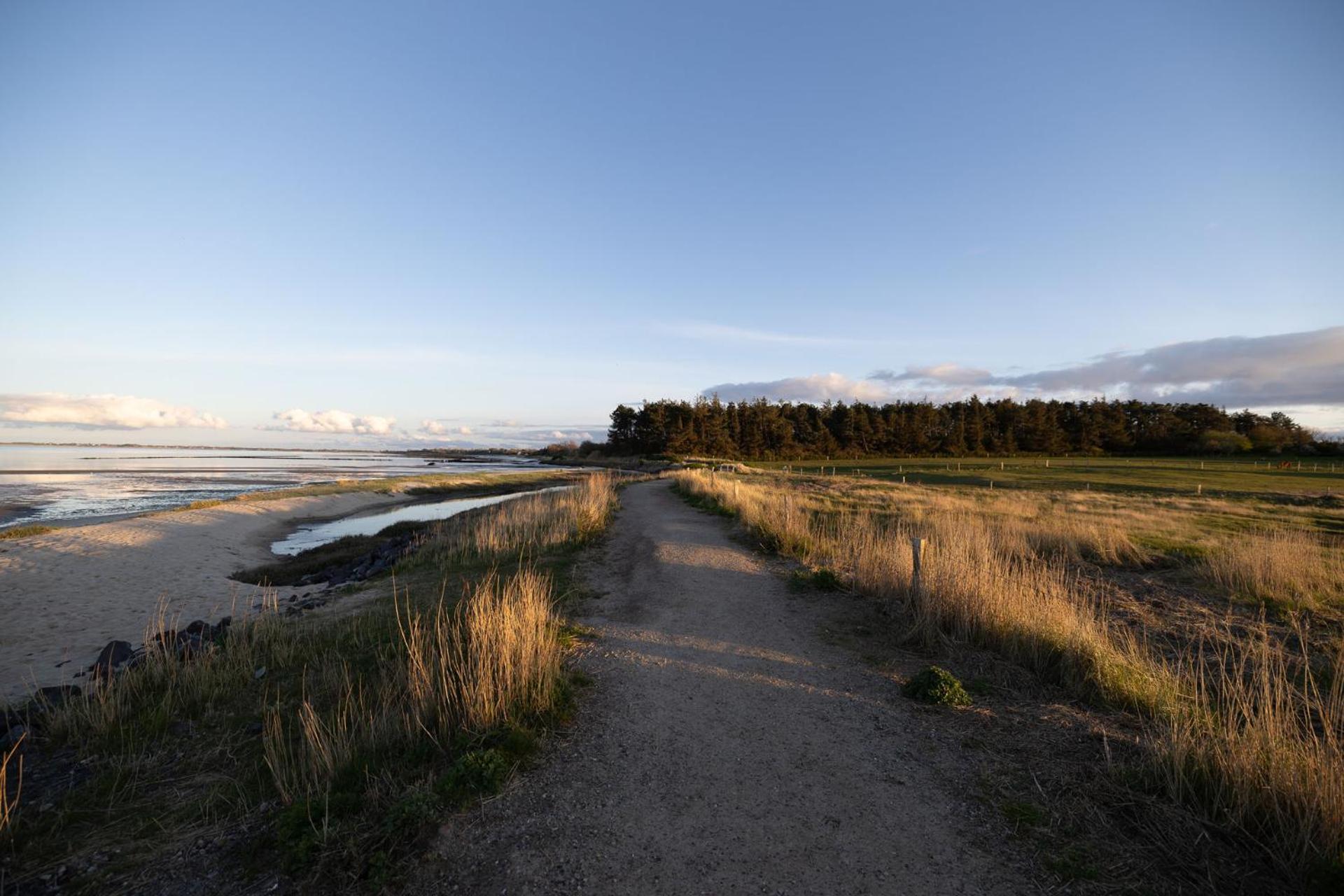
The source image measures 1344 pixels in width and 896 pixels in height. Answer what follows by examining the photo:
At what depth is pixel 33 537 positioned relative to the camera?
19.7 m

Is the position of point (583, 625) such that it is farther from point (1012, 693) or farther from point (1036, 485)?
point (1036, 485)

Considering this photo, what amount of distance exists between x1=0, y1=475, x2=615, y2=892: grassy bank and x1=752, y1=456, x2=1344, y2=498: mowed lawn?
39579 millimetres

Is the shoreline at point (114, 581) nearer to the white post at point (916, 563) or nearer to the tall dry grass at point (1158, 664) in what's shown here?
the white post at point (916, 563)

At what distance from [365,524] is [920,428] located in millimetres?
83984

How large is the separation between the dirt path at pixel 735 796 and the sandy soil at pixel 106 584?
8.81 m

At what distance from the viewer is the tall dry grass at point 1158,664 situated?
12.3 feet

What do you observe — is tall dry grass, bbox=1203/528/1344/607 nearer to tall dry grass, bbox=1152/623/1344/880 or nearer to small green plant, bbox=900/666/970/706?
tall dry grass, bbox=1152/623/1344/880

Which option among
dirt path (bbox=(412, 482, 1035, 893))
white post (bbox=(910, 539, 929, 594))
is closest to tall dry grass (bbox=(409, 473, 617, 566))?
dirt path (bbox=(412, 482, 1035, 893))

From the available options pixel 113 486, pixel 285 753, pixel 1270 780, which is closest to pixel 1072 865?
pixel 1270 780

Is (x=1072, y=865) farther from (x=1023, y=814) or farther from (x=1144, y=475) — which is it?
(x=1144, y=475)

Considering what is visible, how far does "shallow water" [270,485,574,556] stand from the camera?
25312 millimetres

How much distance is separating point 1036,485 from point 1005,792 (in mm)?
41395

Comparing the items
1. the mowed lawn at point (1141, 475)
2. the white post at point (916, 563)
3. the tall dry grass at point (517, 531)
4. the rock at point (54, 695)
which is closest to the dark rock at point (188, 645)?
the rock at point (54, 695)

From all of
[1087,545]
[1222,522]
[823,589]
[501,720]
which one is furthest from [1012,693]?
[1222,522]
